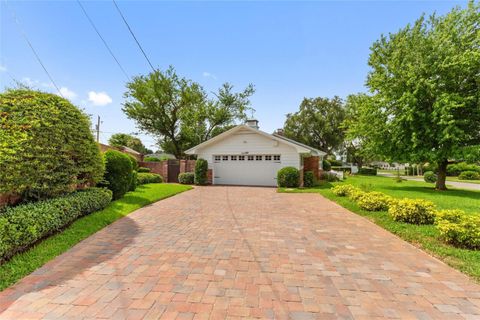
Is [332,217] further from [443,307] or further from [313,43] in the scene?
[313,43]

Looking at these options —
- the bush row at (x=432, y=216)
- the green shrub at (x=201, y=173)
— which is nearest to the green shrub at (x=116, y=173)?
the green shrub at (x=201, y=173)

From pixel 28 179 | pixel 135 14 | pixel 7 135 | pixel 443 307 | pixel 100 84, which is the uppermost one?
pixel 135 14

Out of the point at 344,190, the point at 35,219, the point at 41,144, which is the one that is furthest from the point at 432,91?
the point at 35,219

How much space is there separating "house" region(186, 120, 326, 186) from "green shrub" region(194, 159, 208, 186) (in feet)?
1.84

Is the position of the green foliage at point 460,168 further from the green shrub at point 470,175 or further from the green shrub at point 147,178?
the green shrub at point 147,178

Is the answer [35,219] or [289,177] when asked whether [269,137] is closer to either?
[289,177]

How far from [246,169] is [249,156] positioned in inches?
37.3

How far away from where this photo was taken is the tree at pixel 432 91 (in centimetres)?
1154

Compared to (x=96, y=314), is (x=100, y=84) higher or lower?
higher

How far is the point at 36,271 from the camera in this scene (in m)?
3.40

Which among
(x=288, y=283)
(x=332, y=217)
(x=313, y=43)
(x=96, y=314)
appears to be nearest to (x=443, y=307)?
(x=288, y=283)

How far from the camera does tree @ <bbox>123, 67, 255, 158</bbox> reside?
23.7 meters

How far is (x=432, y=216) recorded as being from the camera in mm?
5848

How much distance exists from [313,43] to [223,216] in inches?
320
